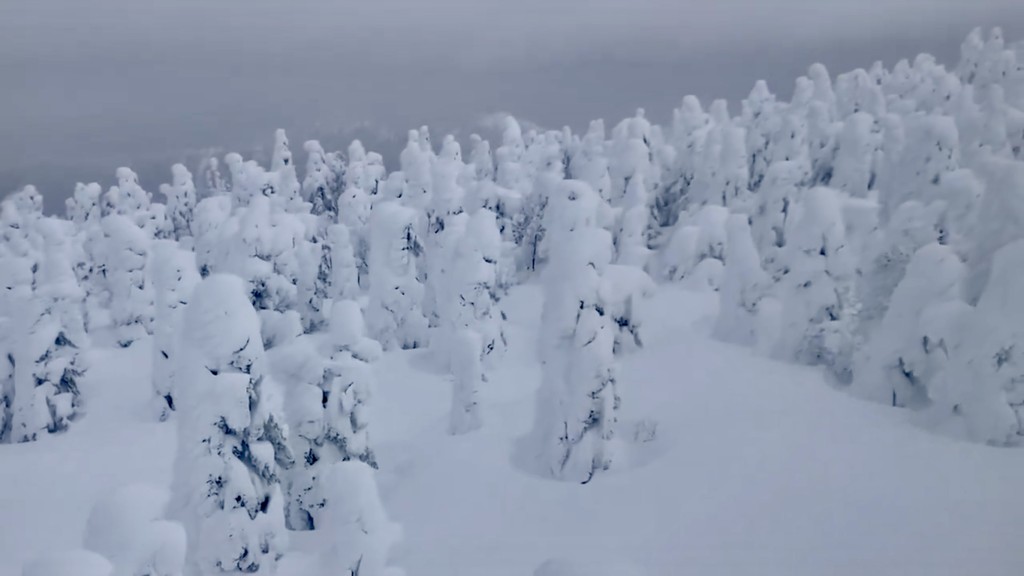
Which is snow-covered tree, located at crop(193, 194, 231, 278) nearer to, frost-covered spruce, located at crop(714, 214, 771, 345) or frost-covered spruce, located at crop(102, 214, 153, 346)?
frost-covered spruce, located at crop(102, 214, 153, 346)

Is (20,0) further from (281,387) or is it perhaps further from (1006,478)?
(1006,478)

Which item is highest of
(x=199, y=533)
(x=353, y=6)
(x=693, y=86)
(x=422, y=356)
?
(x=353, y=6)

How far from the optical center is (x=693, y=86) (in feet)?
42.2

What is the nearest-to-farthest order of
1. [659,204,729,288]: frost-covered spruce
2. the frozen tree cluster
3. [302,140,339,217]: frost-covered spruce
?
1. the frozen tree cluster
2. [659,204,729,288]: frost-covered spruce
3. [302,140,339,217]: frost-covered spruce

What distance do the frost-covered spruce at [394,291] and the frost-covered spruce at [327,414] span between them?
1183 cm

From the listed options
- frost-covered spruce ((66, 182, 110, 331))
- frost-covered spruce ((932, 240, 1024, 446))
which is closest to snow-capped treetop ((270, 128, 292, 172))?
frost-covered spruce ((66, 182, 110, 331))

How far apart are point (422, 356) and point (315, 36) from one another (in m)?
14.0

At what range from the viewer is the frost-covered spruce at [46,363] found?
16672mm

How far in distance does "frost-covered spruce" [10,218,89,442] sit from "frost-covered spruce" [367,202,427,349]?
9.16 m

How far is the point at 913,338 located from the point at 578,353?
243 inches

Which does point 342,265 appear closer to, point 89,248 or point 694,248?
point 694,248

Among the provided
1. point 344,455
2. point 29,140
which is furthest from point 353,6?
point 344,455

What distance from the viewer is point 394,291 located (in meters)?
24.7

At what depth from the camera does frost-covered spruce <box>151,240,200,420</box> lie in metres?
18.3
